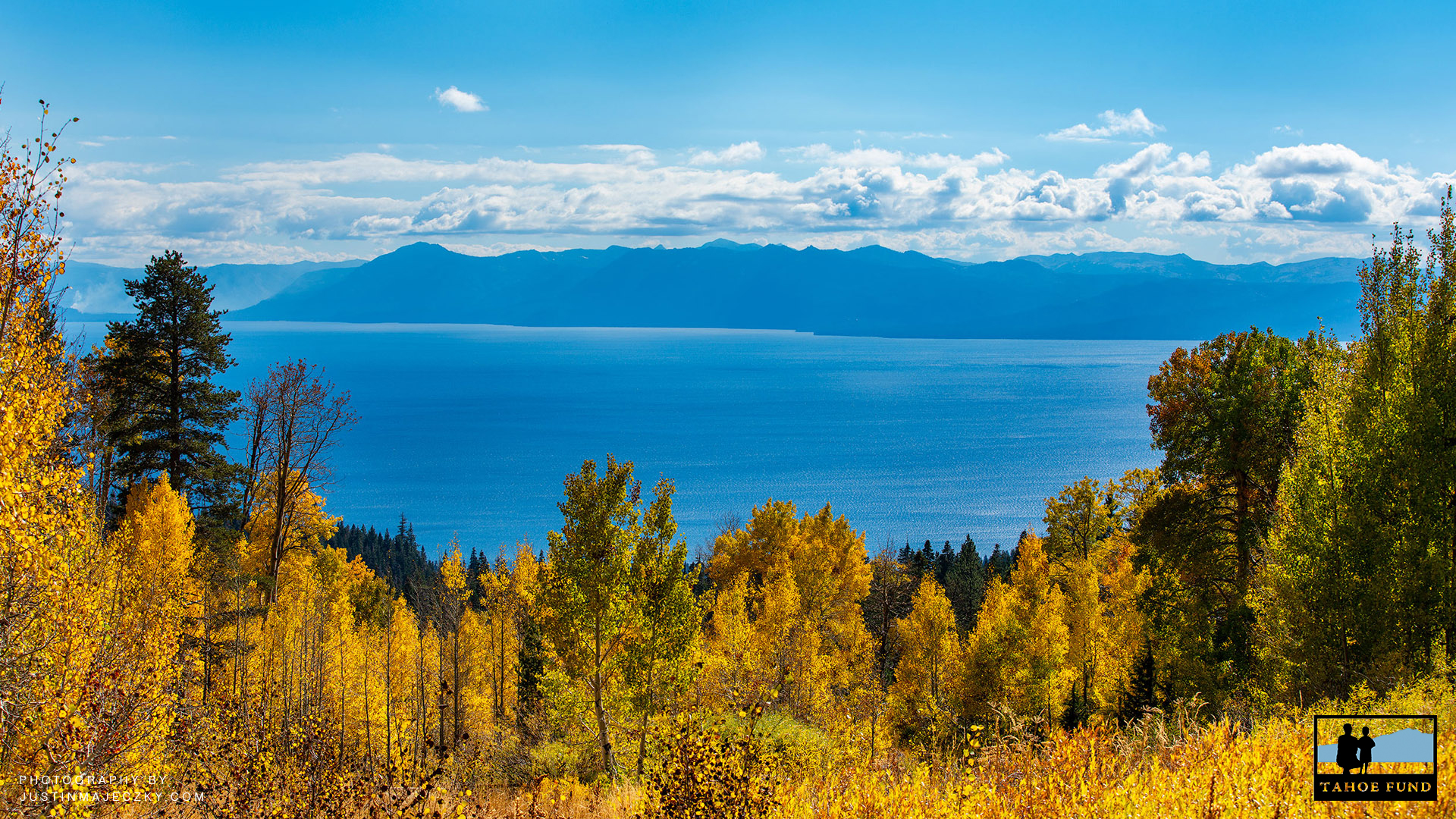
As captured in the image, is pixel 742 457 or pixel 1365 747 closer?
pixel 1365 747

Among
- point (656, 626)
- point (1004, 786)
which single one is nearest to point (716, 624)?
point (656, 626)

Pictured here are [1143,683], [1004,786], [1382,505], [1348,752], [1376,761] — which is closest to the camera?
[1348,752]

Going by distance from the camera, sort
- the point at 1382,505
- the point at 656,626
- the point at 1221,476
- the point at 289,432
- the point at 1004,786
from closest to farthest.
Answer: the point at 1004,786 < the point at 1382,505 < the point at 656,626 < the point at 289,432 < the point at 1221,476

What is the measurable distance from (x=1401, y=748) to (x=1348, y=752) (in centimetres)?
39

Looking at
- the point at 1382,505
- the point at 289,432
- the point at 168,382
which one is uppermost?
the point at 168,382

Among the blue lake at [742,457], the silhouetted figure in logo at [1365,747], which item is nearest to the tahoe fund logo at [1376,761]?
the silhouetted figure in logo at [1365,747]

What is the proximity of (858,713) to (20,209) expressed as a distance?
83.7 ft

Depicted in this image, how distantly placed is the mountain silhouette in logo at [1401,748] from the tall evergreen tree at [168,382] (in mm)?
24663

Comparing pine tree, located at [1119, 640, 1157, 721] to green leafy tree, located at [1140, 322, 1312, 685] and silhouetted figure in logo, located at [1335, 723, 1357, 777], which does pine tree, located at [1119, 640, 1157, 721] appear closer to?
green leafy tree, located at [1140, 322, 1312, 685]

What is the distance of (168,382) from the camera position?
22469 mm

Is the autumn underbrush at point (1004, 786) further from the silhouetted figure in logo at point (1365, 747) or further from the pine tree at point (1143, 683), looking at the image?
the pine tree at point (1143, 683)

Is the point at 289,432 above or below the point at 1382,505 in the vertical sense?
above

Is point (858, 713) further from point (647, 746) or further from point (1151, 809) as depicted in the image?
point (1151, 809)

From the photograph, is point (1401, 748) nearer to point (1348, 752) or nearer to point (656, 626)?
point (1348, 752)
